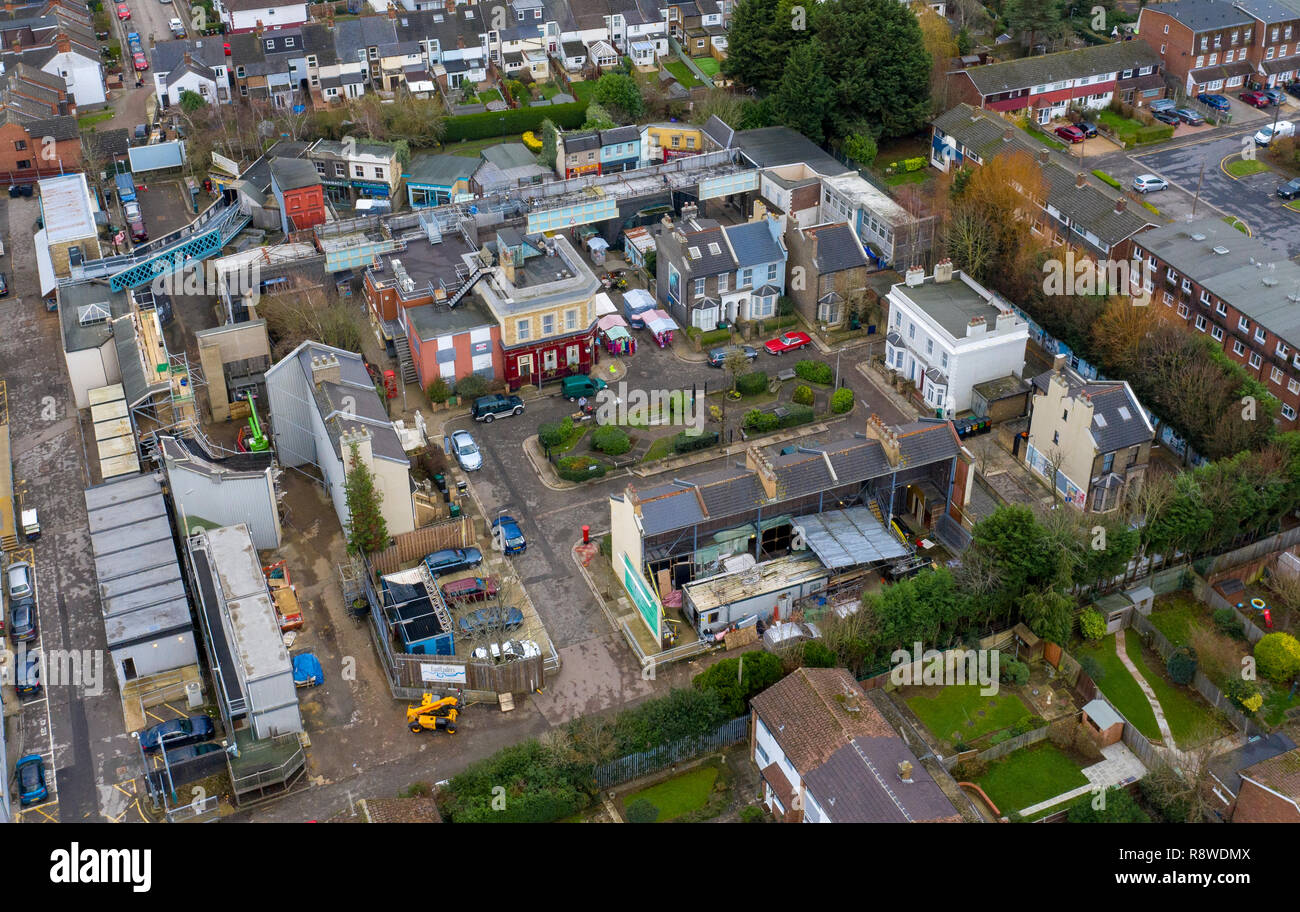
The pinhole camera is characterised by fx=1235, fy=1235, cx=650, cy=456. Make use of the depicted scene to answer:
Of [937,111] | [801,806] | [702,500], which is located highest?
[937,111]

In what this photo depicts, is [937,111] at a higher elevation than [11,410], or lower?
higher

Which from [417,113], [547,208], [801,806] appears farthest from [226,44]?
[801,806]

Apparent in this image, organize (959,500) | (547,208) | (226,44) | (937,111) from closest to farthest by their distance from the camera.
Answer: (959,500) < (547,208) < (937,111) < (226,44)

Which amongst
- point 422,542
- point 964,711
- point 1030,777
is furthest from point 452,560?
point 1030,777

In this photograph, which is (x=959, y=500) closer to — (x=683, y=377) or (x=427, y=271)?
(x=683, y=377)

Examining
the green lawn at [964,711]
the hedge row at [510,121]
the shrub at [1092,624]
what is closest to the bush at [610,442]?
the green lawn at [964,711]

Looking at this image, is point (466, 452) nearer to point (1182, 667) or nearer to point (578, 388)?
point (578, 388)
